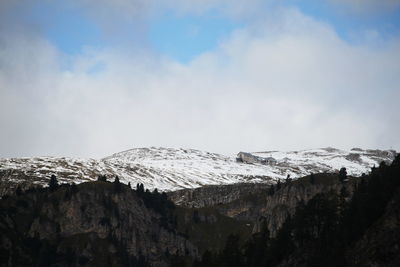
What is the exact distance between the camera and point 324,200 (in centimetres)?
16562

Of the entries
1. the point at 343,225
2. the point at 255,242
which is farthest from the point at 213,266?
the point at 343,225

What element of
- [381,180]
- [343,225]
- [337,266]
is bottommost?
[337,266]

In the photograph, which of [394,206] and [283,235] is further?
[283,235]

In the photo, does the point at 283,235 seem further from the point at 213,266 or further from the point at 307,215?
the point at 213,266

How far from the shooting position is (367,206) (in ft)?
478

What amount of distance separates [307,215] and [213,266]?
30.4 meters

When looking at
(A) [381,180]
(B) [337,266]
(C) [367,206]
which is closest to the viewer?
(B) [337,266]

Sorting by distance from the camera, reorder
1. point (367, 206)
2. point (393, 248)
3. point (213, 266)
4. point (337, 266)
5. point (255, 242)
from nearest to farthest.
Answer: point (393, 248)
point (337, 266)
point (367, 206)
point (213, 266)
point (255, 242)

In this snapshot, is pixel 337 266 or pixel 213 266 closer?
pixel 337 266

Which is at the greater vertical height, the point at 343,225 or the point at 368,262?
the point at 343,225

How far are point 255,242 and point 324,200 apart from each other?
105ft

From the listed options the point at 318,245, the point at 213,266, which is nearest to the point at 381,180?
the point at 318,245

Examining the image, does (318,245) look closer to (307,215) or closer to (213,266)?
(307,215)

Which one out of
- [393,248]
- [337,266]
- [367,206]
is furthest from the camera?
[367,206]
